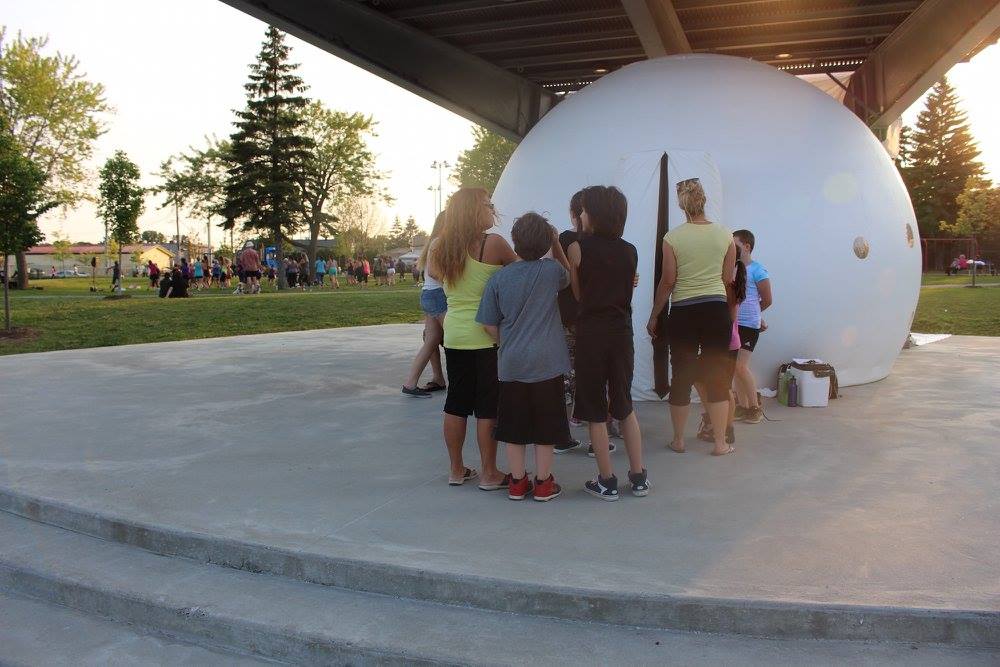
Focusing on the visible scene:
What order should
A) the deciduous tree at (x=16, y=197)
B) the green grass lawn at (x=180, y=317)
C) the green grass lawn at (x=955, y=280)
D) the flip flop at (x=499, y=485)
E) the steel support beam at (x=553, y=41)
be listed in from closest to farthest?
the flip flop at (x=499, y=485)
the steel support beam at (x=553, y=41)
the deciduous tree at (x=16, y=197)
the green grass lawn at (x=180, y=317)
the green grass lawn at (x=955, y=280)

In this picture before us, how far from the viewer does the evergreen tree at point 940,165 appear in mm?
60844

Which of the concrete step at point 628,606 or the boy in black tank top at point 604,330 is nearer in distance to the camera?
the concrete step at point 628,606

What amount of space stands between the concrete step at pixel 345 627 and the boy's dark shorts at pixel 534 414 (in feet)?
4.26

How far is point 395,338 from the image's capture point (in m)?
13.8

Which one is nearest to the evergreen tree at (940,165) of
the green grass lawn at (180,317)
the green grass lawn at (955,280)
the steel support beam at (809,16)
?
the green grass lawn at (955,280)

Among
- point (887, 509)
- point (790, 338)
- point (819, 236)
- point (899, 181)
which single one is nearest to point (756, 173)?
point (819, 236)

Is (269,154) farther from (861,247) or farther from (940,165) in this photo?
(940,165)

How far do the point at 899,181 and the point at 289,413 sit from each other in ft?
23.6

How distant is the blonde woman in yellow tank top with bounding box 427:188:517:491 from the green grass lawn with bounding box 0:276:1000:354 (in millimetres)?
11801

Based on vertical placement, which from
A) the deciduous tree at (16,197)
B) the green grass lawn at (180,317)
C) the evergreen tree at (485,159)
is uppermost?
the evergreen tree at (485,159)

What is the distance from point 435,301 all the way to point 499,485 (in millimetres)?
2270

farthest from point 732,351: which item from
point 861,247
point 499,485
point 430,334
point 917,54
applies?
point 917,54

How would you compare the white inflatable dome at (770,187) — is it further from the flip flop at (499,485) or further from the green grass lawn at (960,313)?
the green grass lawn at (960,313)

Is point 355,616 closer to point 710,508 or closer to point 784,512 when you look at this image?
point 710,508
